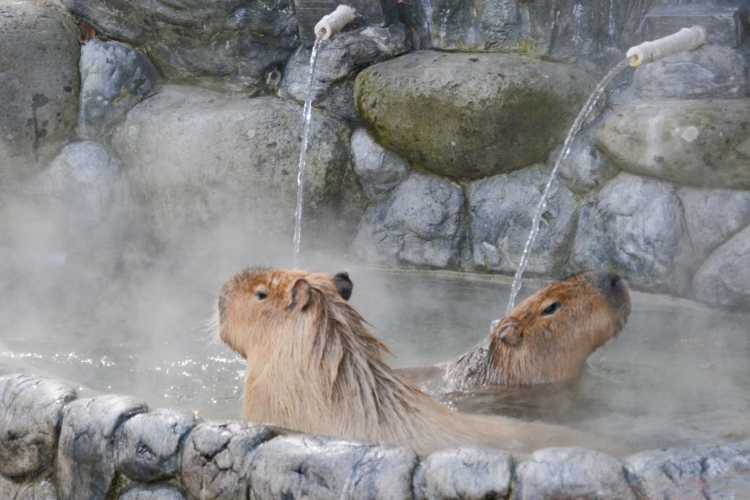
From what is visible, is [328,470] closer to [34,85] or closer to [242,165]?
[242,165]

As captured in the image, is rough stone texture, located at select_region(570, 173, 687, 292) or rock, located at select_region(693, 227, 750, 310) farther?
rough stone texture, located at select_region(570, 173, 687, 292)

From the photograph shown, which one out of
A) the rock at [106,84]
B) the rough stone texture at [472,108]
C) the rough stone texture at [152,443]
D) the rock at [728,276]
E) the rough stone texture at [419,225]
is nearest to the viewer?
the rough stone texture at [152,443]

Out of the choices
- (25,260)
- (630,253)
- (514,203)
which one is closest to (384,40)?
(514,203)

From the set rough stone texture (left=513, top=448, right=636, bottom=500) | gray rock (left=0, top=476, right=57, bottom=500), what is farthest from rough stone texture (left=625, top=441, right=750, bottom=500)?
gray rock (left=0, top=476, right=57, bottom=500)

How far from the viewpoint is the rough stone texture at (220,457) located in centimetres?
259

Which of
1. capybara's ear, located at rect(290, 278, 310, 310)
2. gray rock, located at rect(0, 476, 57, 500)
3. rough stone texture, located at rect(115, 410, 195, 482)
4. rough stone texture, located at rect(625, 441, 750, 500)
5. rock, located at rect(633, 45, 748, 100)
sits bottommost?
gray rock, located at rect(0, 476, 57, 500)

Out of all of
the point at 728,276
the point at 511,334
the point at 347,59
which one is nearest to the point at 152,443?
the point at 511,334

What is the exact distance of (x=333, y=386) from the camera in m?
2.96

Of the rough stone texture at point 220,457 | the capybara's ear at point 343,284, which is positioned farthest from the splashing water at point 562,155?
the rough stone texture at point 220,457

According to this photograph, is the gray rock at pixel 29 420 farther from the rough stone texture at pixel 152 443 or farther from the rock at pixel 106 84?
the rock at pixel 106 84

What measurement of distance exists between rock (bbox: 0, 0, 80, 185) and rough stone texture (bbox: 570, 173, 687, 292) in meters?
4.42

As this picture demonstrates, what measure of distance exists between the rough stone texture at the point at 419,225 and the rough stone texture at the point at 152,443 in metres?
3.86

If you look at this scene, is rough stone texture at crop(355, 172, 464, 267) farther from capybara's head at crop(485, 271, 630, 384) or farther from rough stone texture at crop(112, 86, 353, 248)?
capybara's head at crop(485, 271, 630, 384)

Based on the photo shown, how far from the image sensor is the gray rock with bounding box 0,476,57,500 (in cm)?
307
